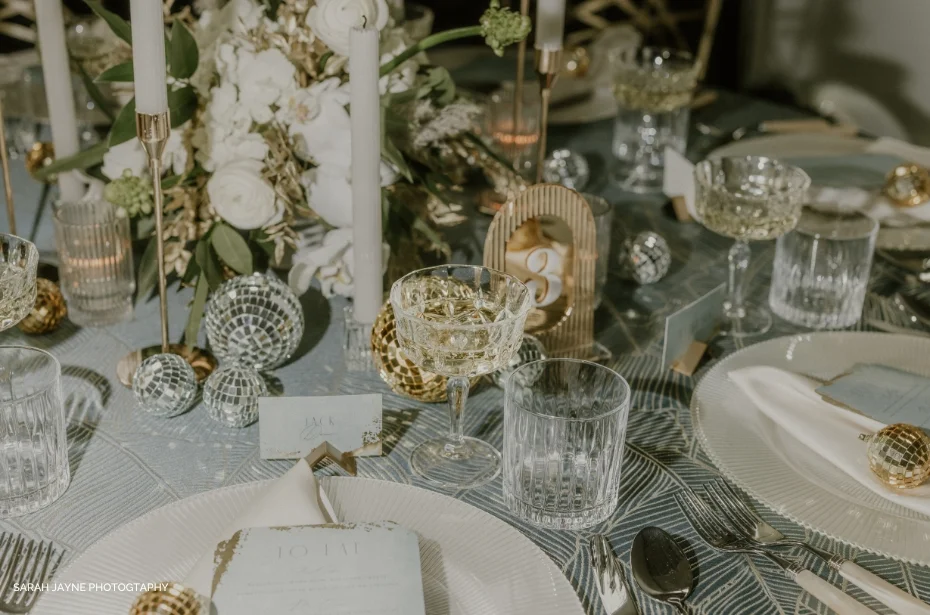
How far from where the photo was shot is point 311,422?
3.69ft

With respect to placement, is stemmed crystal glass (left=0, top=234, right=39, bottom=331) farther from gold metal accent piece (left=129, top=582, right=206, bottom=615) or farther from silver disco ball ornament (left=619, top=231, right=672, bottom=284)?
silver disco ball ornament (left=619, top=231, right=672, bottom=284)

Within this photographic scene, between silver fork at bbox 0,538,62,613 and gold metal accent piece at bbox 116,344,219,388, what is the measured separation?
0.32m

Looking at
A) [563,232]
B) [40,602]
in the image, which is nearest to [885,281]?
[563,232]

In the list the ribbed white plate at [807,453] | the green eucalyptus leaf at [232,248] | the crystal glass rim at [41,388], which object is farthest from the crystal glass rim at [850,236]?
the crystal glass rim at [41,388]

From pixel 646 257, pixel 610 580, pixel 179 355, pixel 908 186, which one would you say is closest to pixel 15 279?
pixel 179 355

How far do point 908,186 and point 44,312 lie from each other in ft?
→ 4.49

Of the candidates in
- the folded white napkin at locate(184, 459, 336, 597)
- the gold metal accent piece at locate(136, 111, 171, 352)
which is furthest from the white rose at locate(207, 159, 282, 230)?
the folded white napkin at locate(184, 459, 336, 597)

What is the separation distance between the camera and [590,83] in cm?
223

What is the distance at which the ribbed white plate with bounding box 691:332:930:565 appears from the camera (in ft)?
3.31

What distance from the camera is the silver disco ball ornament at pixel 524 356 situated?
1252 millimetres

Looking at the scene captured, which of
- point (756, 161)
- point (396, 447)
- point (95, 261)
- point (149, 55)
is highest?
point (149, 55)

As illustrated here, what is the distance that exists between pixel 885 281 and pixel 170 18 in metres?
1.15

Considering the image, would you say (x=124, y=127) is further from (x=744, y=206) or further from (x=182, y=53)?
(x=744, y=206)

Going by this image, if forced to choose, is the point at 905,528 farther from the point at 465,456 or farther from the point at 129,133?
the point at 129,133
